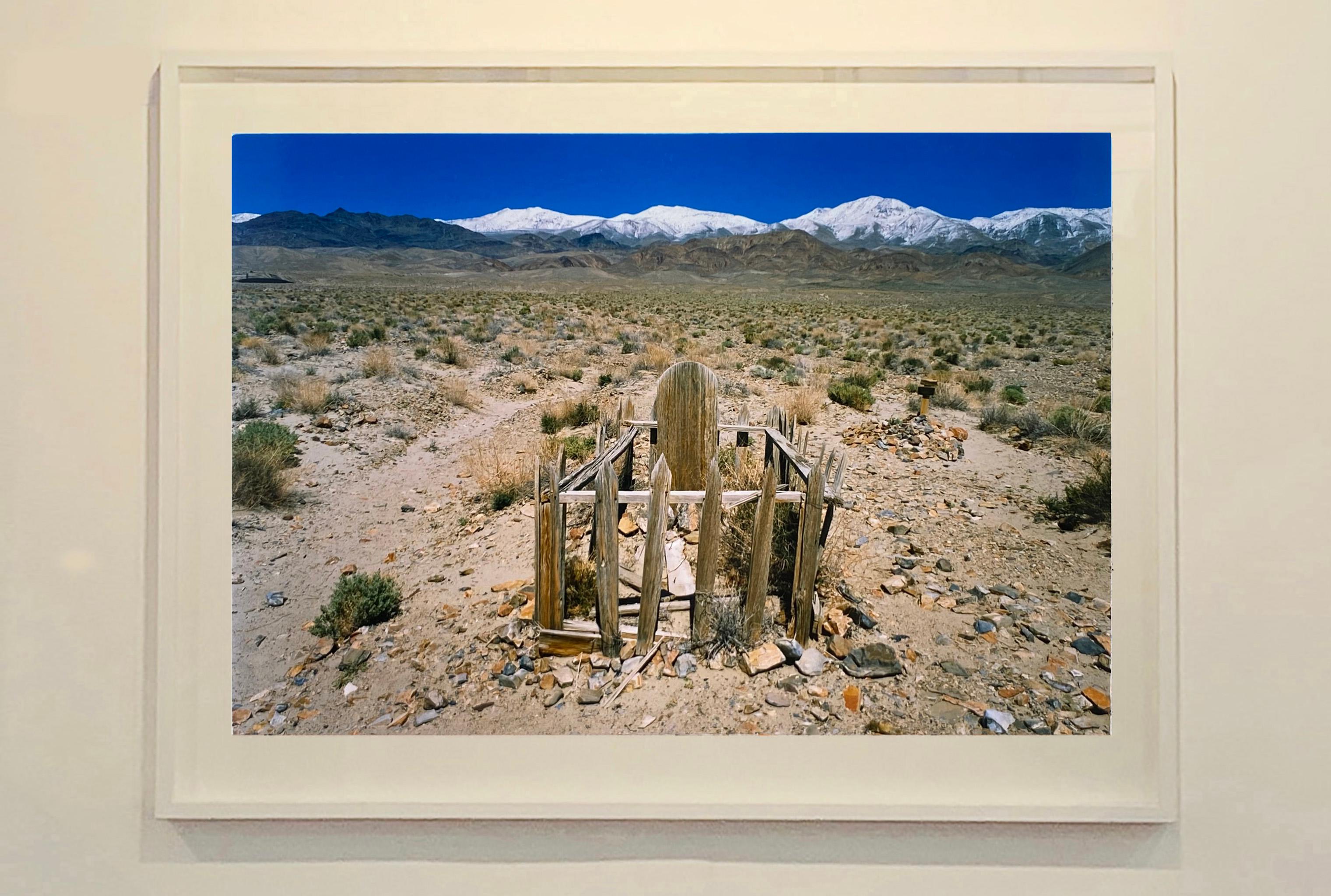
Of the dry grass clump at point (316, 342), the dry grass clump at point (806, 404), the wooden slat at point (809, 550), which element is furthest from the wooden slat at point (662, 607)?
the dry grass clump at point (316, 342)

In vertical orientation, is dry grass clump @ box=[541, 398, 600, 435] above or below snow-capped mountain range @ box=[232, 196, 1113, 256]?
below

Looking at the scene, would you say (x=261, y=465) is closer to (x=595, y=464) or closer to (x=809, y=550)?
(x=595, y=464)

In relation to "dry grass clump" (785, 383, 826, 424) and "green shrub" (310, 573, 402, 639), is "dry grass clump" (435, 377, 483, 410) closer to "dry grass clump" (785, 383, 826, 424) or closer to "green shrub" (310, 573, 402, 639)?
"green shrub" (310, 573, 402, 639)

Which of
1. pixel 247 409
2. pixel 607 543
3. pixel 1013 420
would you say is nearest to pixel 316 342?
pixel 247 409

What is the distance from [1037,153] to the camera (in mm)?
2865

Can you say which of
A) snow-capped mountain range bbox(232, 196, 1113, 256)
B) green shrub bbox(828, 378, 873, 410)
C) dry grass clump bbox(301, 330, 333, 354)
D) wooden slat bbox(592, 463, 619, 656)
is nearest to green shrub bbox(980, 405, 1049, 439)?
green shrub bbox(828, 378, 873, 410)

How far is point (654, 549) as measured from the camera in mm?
2910

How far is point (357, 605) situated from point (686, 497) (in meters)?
0.77

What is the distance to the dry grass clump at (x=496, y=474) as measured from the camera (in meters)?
2.91

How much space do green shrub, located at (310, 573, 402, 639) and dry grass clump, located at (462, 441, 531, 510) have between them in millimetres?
289

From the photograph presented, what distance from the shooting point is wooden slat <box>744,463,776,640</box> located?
2889mm

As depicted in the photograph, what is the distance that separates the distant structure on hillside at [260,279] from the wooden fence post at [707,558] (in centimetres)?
104
